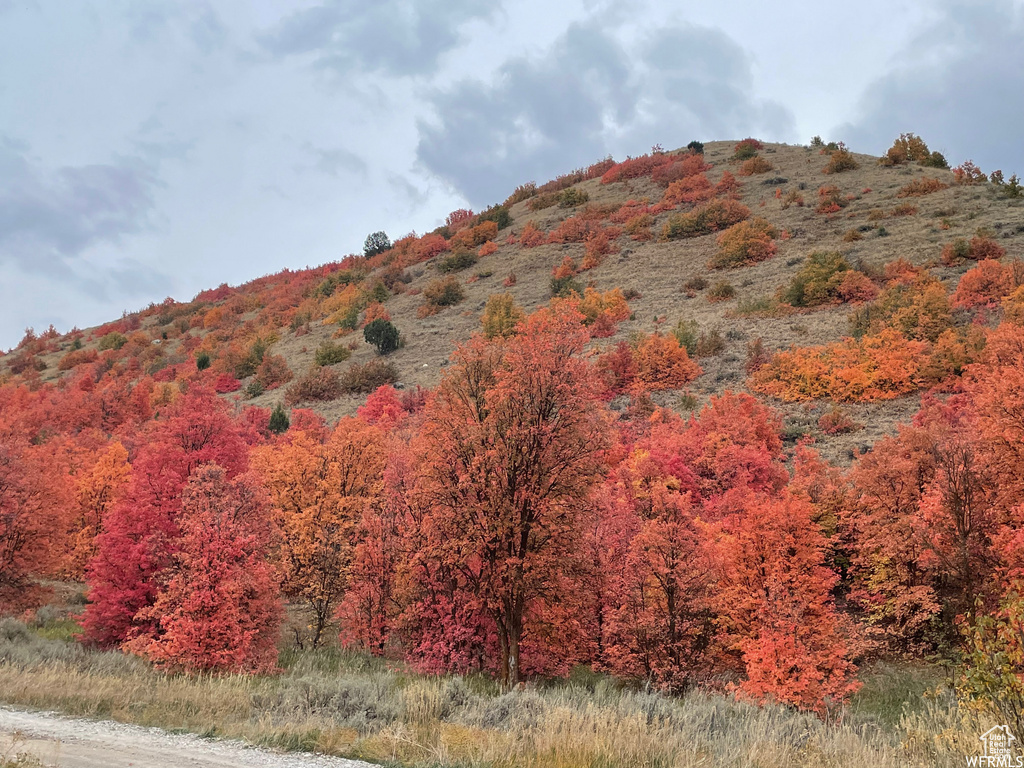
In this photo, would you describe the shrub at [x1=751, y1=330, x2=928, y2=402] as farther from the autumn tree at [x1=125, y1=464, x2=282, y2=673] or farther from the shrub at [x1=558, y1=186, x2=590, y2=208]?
the shrub at [x1=558, y1=186, x2=590, y2=208]

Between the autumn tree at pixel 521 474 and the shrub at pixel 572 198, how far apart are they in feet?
345

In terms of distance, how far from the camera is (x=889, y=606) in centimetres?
2295

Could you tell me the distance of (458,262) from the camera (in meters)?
103

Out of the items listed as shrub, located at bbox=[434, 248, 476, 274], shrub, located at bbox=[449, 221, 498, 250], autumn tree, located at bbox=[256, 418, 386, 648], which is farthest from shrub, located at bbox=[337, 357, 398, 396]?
shrub, located at bbox=[449, 221, 498, 250]

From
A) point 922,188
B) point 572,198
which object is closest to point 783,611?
point 922,188

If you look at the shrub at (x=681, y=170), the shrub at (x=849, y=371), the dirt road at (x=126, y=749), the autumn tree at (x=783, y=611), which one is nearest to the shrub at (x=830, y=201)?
the shrub at (x=681, y=170)

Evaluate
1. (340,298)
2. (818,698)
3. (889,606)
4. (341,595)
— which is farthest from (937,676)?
(340,298)

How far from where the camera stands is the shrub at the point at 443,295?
88.4 meters

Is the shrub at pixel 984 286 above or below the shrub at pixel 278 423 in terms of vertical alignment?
above

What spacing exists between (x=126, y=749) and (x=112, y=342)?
392 ft

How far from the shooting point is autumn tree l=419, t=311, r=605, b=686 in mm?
15820

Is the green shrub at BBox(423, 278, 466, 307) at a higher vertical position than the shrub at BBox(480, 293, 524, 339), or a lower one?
higher

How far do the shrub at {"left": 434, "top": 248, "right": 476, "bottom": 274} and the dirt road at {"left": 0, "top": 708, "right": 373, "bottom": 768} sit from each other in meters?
96.9

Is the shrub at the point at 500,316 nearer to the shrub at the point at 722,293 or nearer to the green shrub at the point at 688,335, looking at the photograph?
the green shrub at the point at 688,335
